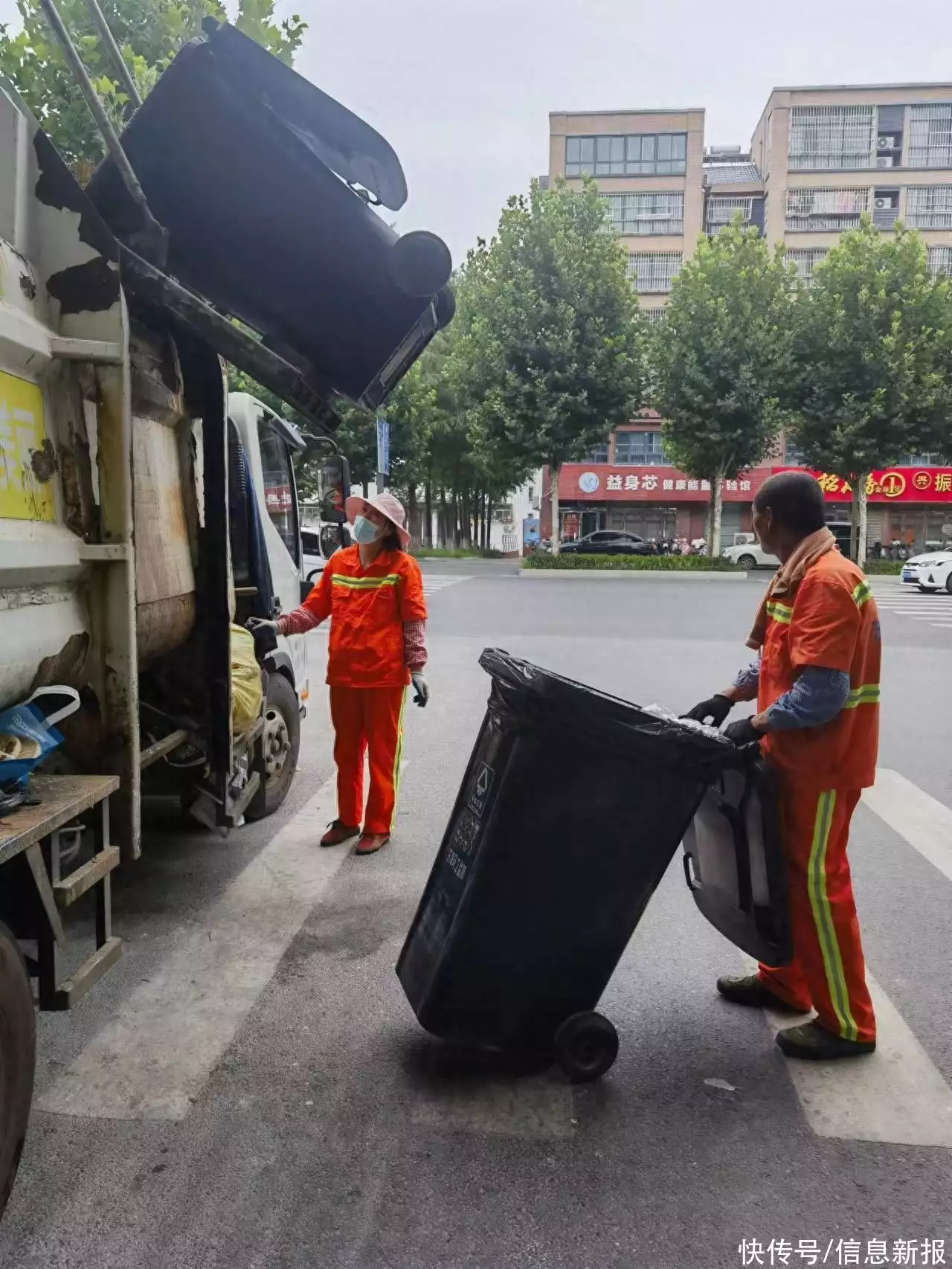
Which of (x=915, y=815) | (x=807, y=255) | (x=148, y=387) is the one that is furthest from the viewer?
(x=807, y=255)

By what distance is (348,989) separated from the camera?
11.1 feet

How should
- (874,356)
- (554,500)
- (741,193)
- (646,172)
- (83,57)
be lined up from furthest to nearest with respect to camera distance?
(741,193) < (646,172) < (874,356) < (554,500) < (83,57)

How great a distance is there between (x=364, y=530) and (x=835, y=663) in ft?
8.10

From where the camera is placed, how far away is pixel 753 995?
10.8ft

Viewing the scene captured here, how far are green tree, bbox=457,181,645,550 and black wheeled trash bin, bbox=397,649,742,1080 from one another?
79.1 feet

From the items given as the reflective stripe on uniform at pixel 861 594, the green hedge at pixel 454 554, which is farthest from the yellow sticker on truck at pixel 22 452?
the green hedge at pixel 454 554

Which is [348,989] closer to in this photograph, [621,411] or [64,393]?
[64,393]

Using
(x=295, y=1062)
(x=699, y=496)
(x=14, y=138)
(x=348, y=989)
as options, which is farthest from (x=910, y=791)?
(x=699, y=496)

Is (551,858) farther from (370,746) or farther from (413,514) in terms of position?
(413,514)

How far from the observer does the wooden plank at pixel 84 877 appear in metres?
2.28

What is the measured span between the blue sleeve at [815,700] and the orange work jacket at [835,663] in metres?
0.03

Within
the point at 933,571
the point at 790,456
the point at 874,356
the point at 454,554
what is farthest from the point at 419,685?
the point at 790,456

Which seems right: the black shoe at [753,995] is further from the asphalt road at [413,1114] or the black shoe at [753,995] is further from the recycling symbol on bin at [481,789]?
the recycling symbol on bin at [481,789]

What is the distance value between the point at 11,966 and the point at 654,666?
28.6ft
